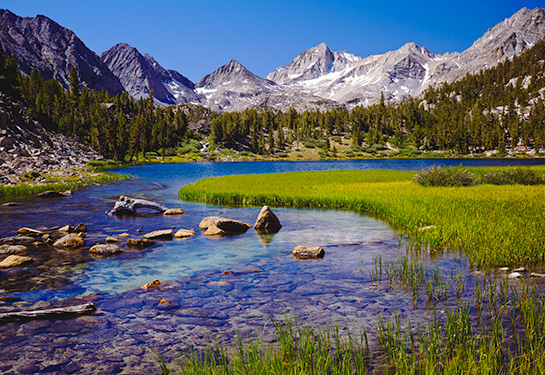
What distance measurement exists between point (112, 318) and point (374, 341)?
6.20 metres

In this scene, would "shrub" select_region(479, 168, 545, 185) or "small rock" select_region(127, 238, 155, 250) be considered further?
"shrub" select_region(479, 168, 545, 185)

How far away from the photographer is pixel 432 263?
11891 millimetres

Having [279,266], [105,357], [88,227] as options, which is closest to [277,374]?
[105,357]

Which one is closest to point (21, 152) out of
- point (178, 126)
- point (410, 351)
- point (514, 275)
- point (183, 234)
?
point (183, 234)

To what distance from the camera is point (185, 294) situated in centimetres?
964

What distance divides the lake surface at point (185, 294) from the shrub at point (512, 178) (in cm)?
2238

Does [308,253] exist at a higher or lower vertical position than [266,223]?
lower

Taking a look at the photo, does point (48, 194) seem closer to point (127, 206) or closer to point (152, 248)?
point (127, 206)

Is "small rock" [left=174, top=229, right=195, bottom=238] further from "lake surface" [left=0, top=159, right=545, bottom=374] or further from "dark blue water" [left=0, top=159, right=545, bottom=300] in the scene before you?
"lake surface" [left=0, top=159, right=545, bottom=374]

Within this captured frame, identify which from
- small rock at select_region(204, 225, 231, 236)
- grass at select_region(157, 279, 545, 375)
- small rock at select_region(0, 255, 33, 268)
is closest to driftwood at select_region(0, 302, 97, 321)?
grass at select_region(157, 279, 545, 375)

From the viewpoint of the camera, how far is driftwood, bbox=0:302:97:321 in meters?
7.88

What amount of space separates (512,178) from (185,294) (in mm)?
35798

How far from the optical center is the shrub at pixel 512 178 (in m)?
32.3

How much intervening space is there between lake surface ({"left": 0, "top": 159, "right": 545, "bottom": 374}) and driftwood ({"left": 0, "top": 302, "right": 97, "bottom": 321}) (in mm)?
221
